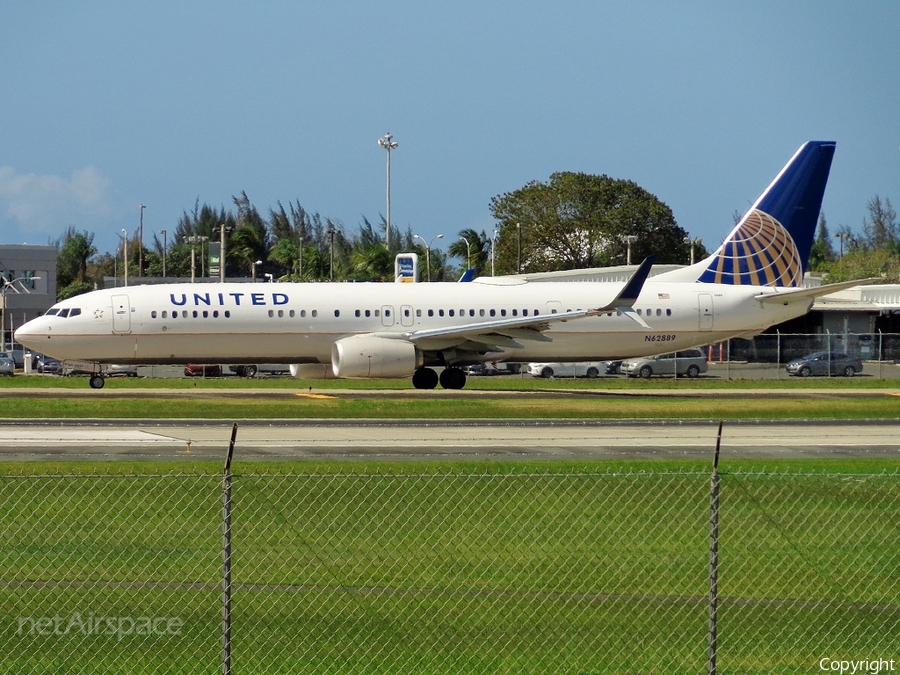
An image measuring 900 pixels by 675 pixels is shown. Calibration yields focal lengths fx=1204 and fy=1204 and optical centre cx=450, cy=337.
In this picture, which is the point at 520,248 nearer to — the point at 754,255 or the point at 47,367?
the point at 47,367

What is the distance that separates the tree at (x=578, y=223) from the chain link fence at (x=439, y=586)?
93403mm

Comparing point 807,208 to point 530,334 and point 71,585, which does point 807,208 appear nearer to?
point 530,334

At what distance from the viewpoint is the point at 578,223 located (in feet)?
356

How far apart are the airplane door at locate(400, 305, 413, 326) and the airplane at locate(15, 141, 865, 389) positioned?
36 millimetres

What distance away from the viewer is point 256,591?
1113 cm

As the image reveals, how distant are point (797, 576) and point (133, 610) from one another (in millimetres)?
6431

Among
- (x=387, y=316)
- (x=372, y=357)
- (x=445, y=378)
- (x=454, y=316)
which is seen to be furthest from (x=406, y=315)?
(x=372, y=357)

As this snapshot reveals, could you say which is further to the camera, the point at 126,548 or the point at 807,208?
the point at 807,208

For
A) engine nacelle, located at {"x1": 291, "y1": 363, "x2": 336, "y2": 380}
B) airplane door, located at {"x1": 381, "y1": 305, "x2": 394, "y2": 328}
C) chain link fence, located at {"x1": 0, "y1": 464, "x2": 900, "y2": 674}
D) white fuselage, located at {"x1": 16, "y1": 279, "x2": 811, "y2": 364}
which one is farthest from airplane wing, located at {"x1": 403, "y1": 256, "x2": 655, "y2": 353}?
chain link fence, located at {"x1": 0, "y1": 464, "x2": 900, "y2": 674}

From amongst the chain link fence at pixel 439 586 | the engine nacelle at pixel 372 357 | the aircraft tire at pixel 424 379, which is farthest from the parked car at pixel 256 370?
the chain link fence at pixel 439 586

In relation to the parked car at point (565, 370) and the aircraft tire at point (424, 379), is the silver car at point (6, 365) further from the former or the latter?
the aircraft tire at point (424, 379)

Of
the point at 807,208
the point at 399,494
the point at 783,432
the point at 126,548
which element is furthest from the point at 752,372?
the point at 126,548

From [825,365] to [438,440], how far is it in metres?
42.4

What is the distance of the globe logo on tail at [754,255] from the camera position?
4706 cm
